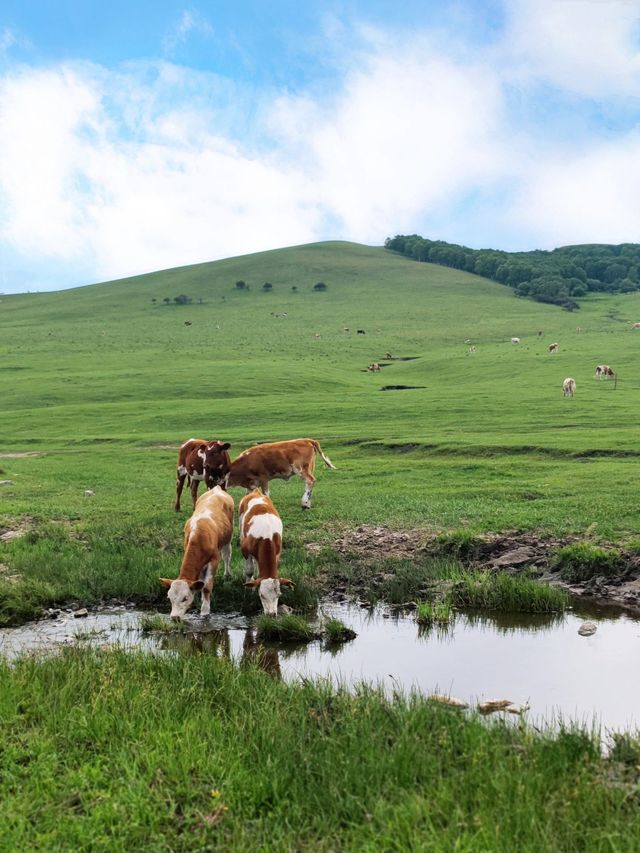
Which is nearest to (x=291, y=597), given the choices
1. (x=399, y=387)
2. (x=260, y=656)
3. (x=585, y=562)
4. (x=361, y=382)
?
(x=260, y=656)

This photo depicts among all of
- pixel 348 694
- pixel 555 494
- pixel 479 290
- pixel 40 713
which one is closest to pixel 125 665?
pixel 40 713

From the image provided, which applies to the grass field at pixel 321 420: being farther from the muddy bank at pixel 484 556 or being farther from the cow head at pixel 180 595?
the cow head at pixel 180 595

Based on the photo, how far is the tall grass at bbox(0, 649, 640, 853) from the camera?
17.0 feet

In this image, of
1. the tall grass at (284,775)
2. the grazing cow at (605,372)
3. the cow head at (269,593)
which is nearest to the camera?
A: the tall grass at (284,775)

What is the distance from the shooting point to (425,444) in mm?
27312

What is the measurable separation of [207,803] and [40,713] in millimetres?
2235

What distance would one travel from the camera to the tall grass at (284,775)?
5.18 m

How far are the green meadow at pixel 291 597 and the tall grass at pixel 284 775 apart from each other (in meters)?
0.02

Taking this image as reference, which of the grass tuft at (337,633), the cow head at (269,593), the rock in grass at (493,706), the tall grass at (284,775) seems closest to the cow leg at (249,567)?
the cow head at (269,593)

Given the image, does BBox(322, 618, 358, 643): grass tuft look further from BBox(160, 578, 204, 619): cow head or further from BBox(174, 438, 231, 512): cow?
BBox(174, 438, 231, 512): cow

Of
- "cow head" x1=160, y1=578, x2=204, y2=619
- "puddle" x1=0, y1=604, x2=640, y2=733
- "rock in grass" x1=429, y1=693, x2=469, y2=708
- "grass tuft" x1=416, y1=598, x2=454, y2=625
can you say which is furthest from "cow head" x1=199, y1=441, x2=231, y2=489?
"rock in grass" x1=429, y1=693, x2=469, y2=708

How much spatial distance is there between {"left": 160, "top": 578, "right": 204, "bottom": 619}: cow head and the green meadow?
0.93 metres

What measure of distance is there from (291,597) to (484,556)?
4.10 metres

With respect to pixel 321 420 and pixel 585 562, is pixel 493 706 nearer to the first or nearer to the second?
pixel 585 562
